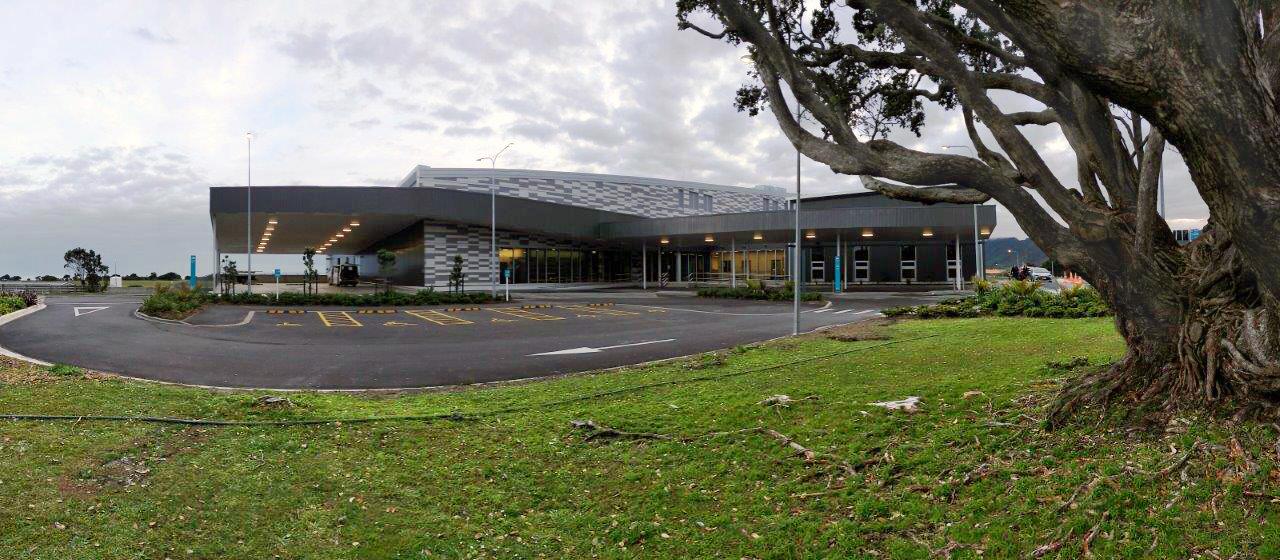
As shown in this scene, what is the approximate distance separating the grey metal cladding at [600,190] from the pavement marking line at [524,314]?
19588mm

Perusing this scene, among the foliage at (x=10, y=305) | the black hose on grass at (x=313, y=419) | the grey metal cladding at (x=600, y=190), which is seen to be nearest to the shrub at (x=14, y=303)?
the foliage at (x=10, y=305)

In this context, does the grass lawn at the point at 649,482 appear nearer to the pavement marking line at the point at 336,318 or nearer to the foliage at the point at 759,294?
the pavement marking line at the point at 336,318

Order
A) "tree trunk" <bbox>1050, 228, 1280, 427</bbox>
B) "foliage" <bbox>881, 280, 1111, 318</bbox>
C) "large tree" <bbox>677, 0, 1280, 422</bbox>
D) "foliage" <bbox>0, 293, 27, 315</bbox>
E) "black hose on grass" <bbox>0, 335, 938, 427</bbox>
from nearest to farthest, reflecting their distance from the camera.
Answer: "large tree" <bbox>677, 0, 1280, 422</bbox>
"tree trunk" <bbox>1050, 228, 1280, 427</bbox>
"black hose on grass" <bbox>0, 335, 938, 427</bbox>
"foliage" <bbox>881, 280, 1111, 318</bbox>
"foliage" <bbox>0, 293, 27, 315</bbox>

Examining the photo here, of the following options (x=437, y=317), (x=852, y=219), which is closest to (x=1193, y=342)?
(x=437, y=317)

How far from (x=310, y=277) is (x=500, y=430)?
31.3 m

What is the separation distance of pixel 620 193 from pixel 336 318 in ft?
121

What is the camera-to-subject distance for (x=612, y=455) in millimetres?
5367

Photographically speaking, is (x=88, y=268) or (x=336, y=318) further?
(x=88, y=268)

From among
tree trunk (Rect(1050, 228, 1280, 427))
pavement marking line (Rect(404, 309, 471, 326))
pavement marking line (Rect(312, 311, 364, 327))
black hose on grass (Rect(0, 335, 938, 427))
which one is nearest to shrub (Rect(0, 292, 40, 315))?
pavement marking line (Rect(312, 311, 364, 327))

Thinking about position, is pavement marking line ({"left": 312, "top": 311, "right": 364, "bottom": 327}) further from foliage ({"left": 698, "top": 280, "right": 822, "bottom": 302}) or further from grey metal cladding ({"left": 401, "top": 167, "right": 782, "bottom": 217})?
grey metal cladding ({"left": 401, "top": 167, "right": 782, "bottom": 217})

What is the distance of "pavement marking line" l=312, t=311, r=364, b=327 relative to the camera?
1888 cm

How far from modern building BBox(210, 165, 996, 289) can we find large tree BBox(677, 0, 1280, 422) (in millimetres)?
27429

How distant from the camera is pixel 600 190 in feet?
177

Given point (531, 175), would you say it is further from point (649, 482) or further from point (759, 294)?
point (649, 482)
